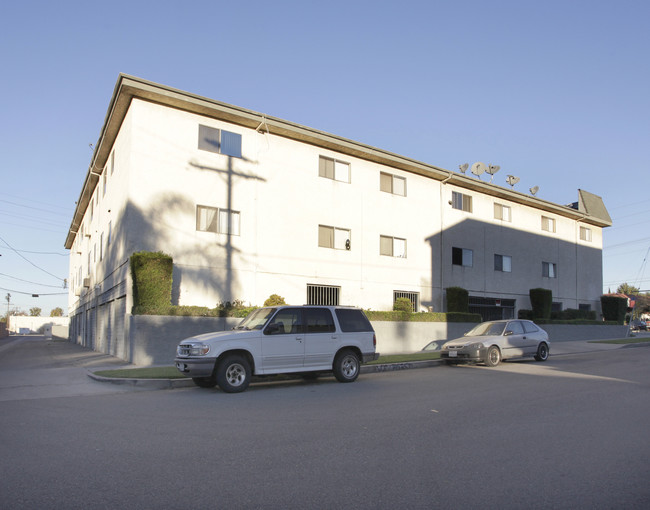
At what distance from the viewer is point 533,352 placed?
18062 mm

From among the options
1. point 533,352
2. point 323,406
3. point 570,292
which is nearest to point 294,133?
point 533,352

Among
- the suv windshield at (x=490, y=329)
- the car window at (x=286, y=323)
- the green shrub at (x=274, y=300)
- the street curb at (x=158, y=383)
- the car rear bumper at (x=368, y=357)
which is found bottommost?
the street curb at (x=158, y=383)

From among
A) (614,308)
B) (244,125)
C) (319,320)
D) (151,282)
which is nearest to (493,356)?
(319,320)

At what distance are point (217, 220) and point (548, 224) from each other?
25665 millimetres

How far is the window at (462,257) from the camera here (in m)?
30.4

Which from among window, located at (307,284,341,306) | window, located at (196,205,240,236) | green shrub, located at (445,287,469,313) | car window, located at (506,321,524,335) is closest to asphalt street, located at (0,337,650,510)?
car window, located at (506,321,524,335)

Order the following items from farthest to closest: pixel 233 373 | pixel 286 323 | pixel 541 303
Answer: pixel 541 303
pixel 286 323
pixel 233 373

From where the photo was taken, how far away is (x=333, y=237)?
2492 cm

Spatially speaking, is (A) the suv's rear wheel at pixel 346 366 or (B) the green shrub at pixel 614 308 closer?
(A) the suv's rear wheel at pixel 346 366

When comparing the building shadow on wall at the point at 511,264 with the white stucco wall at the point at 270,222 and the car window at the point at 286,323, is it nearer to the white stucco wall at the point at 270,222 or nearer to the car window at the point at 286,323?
the white stucco wall at the point at 270,222

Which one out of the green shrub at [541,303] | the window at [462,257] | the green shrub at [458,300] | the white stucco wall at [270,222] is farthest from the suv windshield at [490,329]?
the green shrub at [541,303]

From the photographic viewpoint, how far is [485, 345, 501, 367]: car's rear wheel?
16250mm

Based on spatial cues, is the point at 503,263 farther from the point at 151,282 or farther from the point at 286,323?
the point at 286,323

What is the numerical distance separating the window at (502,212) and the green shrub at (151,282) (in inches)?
884
